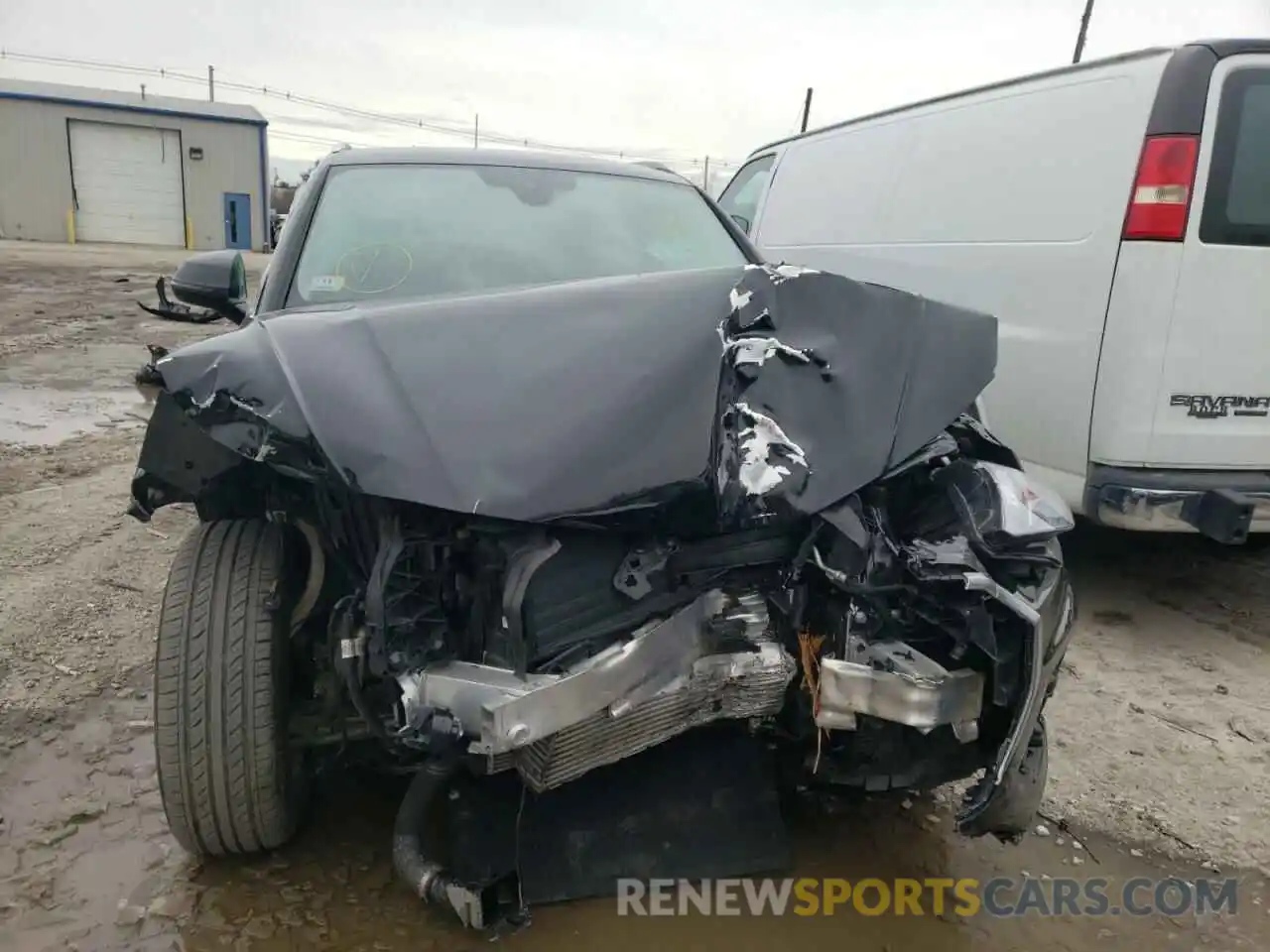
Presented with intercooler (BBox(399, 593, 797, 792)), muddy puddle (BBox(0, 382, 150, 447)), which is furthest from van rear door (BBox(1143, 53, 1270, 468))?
muddy puddle (BBox(0, 382, 150, 447))

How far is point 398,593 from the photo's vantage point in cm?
187

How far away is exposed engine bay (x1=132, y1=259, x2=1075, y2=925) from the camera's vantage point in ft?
5.90

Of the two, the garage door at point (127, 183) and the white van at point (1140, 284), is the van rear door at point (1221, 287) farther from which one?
the garage door at point (127, 183)

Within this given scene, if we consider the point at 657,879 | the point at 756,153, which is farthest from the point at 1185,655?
the point at 756,153

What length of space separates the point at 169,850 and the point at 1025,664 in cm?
210

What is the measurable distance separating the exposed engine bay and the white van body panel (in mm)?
2011

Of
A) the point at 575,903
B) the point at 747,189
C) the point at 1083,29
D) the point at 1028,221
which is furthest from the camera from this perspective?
the point at 1083,29

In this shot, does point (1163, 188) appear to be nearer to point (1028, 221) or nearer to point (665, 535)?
point (1028, 221)

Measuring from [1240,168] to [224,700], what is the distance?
3.80 m

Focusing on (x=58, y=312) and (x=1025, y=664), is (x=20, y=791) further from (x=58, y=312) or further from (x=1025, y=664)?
(x=58, y=312)

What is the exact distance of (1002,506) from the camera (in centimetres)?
199

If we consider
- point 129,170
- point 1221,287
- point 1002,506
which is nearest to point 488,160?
point 1002,506

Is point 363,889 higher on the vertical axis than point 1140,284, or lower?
lower

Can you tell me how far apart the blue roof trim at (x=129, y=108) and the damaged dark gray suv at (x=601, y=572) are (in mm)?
30683
